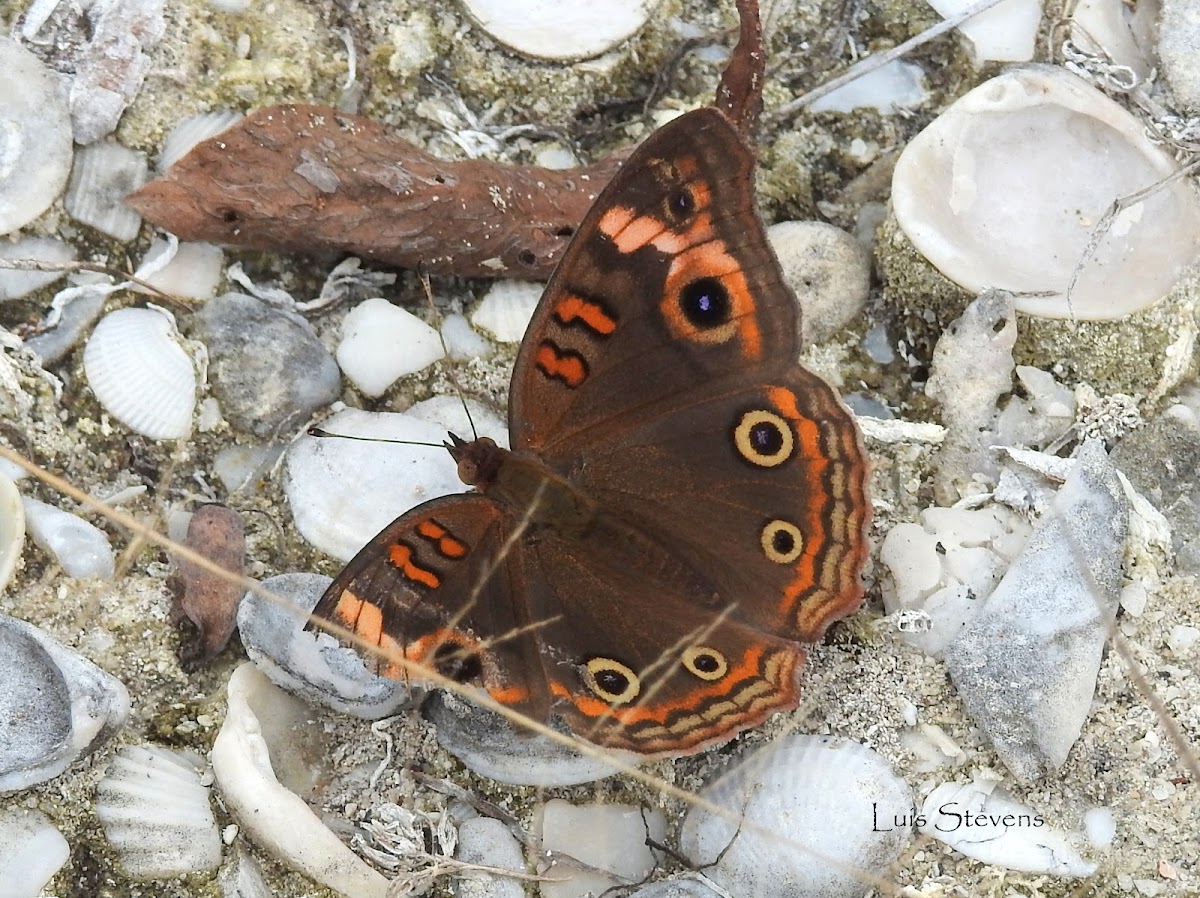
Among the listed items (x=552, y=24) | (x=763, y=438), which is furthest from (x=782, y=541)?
(x=552, y=24)

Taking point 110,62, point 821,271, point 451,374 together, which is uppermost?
point 110,62

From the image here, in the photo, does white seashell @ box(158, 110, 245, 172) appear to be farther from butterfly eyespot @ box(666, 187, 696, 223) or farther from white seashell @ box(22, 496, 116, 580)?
butterfly eyespot @ box(666, 187, 696, 223)

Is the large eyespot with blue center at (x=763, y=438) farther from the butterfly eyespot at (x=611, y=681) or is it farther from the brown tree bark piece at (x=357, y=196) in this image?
the brown tree bark piece at (x=357, y=196)

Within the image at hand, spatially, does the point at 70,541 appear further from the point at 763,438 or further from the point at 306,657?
the point at 763,438

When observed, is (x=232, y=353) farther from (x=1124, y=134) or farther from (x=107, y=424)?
(x=1124, y=134)

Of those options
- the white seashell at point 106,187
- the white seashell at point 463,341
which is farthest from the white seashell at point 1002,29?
the white seashell at point 106,187

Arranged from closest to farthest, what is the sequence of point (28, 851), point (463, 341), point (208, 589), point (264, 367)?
1. point (28, 851)
2. point (208, 589)
3. point (264, 367)
4. point (463, 341)

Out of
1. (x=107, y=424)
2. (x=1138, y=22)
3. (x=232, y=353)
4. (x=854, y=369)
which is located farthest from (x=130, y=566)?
(x=1138, y=22)
